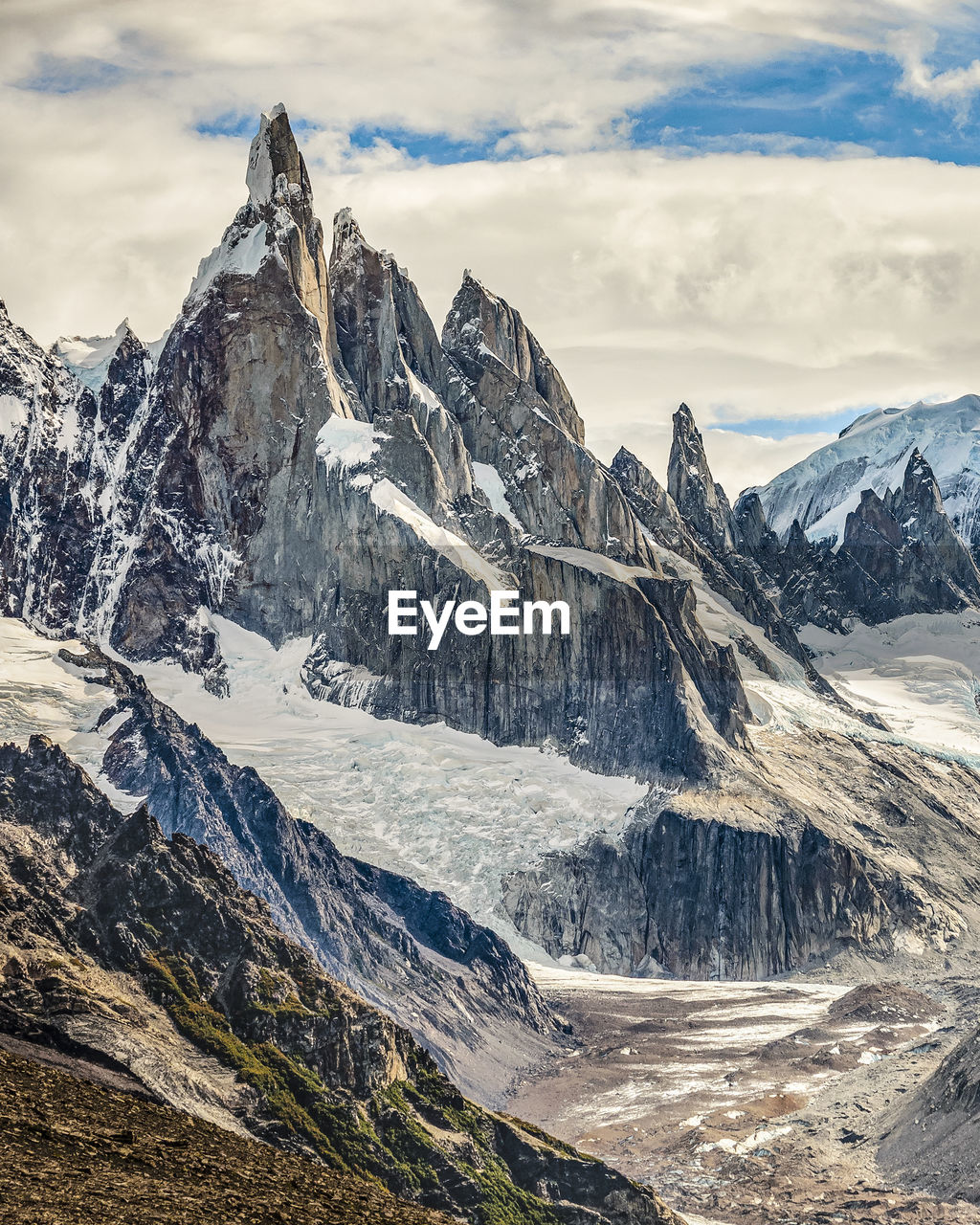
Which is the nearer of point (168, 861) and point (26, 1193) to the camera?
point (26, 1193)

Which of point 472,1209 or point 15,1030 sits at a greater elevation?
point 15,1030

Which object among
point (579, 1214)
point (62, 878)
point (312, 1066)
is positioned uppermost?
point (62, 878)

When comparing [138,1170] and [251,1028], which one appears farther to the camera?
[251,1028]

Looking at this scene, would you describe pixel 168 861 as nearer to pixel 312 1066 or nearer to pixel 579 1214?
pixel 312 1066

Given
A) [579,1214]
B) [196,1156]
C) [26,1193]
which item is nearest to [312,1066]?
[579,1214]

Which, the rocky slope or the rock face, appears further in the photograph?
the rock face

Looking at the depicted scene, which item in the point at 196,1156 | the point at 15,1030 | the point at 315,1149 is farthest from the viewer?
the point at 315,1149

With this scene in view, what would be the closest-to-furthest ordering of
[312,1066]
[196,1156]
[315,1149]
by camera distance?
[196,1156] < [315,1149] < [312,1066]

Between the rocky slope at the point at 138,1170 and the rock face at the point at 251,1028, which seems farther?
the rock face at the point at 251,1028
